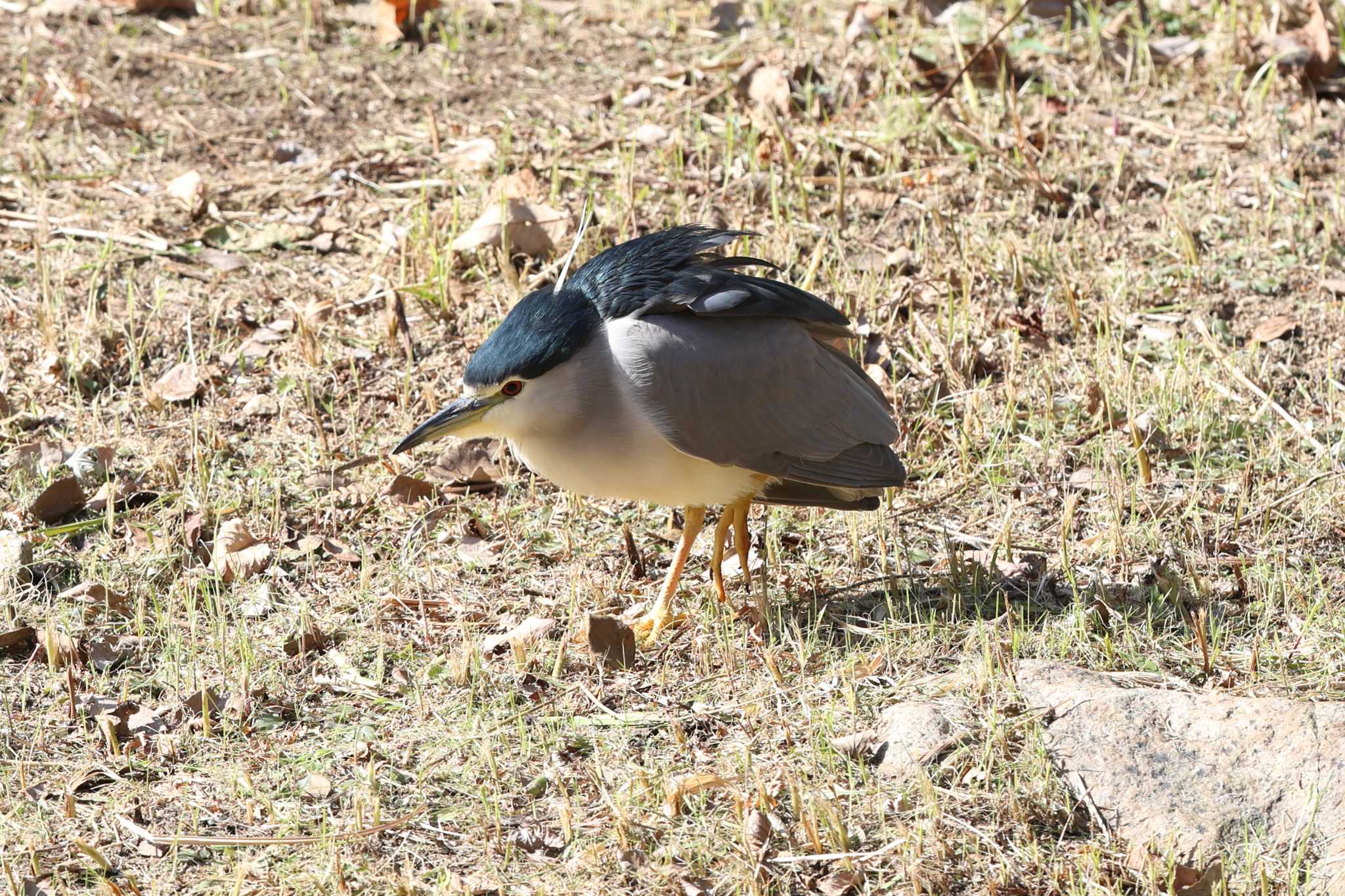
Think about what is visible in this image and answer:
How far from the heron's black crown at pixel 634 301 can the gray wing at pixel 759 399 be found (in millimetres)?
70

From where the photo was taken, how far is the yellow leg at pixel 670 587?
14.6 feet

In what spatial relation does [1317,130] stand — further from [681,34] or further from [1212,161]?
[681,34]

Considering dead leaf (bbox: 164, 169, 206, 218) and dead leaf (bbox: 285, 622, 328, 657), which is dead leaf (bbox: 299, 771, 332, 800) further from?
dead leaf (bbox: 164, 169, 206, 218)

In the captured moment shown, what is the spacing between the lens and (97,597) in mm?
4520

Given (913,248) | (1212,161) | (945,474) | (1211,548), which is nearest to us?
(1211,548)

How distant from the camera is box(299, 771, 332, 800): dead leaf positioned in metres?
3.73

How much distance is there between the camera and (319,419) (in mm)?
5449

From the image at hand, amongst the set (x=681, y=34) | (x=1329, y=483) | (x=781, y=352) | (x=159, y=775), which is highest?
(x=681, y=34)

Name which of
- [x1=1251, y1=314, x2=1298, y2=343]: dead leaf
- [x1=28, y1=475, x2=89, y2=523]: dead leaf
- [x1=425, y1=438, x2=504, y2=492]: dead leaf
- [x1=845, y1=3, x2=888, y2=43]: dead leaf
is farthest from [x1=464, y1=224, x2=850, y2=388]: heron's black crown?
[x1=845, y1=3, x2=888, y2=43]: dead leaf

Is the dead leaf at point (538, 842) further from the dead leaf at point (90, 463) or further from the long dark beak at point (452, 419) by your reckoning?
the dead leaf at point (90, 463)

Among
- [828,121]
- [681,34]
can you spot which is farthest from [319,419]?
[681,34]

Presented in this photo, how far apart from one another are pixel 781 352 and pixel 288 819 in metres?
1.97

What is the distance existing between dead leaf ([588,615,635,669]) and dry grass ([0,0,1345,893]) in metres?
0.09

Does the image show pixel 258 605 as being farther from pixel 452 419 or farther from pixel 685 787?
pixel 685 787
